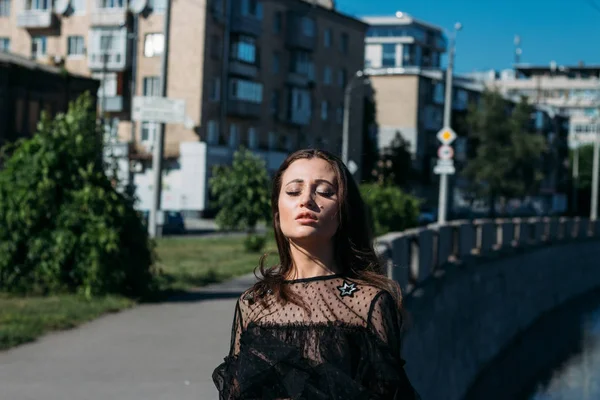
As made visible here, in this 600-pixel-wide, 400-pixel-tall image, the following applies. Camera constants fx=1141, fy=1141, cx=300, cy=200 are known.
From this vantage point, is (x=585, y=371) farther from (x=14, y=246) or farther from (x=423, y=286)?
(x=14, y=246)

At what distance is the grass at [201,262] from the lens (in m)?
18.5

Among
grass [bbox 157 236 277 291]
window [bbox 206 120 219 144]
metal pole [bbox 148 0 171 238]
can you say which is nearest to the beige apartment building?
window [bbox 206 120 219 144]

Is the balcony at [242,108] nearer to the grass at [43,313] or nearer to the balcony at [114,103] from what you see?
the balcony at [114,103]

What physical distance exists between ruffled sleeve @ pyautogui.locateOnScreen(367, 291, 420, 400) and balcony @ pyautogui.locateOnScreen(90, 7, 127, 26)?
61719 mm

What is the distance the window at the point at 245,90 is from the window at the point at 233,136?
1.74 metres

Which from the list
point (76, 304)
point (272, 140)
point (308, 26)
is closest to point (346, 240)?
point (76, 304)

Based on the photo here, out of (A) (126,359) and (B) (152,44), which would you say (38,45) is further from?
(A) (126,359)

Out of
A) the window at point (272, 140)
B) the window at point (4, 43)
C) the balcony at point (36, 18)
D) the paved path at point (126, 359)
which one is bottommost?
the paved path at point (126, 359)

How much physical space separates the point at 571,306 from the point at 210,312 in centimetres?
2131

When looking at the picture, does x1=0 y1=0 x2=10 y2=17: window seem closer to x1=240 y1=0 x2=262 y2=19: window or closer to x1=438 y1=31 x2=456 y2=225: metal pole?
x1=240 y1=0 x2=262 y2=19: window

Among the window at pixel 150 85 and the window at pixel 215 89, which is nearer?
the window at pixel 215 89

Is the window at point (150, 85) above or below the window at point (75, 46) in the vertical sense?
below

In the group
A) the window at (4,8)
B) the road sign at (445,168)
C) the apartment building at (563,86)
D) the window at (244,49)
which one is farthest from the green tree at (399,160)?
the apartment building at (563,86)

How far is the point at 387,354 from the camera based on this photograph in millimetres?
3256
